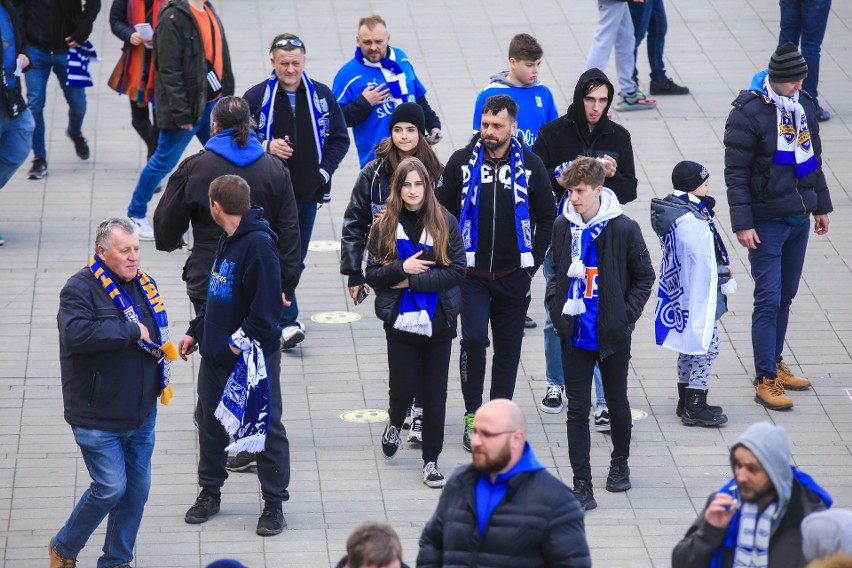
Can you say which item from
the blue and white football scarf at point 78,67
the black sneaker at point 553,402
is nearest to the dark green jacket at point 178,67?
the blue and white football scarf at point 78,67

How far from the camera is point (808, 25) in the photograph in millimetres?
13297

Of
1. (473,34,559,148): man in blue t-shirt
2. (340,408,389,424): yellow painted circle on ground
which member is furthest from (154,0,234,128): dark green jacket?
(340,408,389,424): yellow painted circle on ground

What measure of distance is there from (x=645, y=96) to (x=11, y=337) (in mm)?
6961

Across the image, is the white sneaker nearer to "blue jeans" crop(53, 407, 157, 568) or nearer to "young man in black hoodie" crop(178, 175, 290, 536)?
"young man in black hoodie" crop(178, 175, 290, 536)

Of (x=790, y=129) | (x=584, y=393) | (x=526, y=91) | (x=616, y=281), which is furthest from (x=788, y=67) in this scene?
(x=584, y=393)

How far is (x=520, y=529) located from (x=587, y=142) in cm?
390

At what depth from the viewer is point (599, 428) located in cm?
866

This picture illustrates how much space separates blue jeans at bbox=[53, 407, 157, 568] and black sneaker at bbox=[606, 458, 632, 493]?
253 cm

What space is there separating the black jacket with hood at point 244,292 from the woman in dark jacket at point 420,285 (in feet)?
2.50

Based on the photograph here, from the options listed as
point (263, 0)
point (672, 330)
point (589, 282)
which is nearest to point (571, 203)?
point (589, 282)

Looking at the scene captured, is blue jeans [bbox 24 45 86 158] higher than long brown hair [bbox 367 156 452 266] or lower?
lower

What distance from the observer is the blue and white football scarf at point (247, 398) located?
718cm

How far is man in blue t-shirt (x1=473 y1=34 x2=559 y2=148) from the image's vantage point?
948cm

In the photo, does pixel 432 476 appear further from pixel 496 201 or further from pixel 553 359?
pixel 496 201
